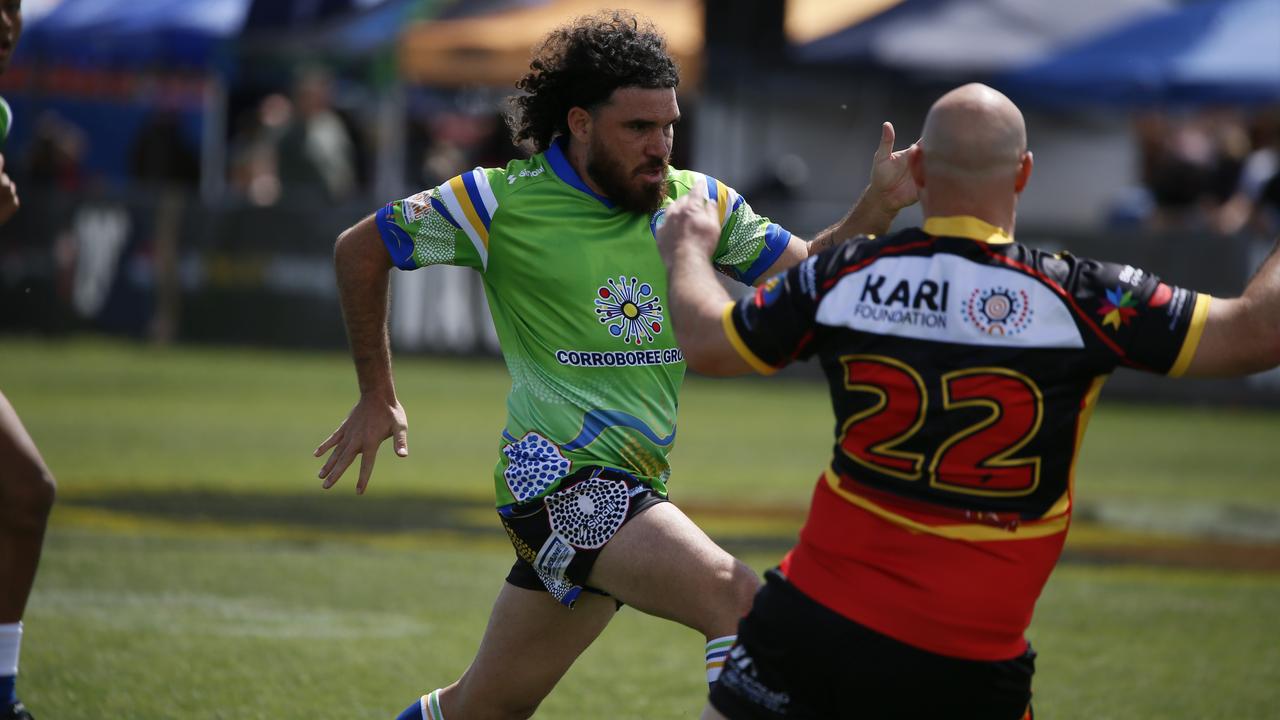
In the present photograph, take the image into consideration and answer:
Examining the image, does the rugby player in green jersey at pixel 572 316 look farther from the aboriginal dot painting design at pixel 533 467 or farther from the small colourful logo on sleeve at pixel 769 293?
the small colourful logo on sleeve at pixel 769 293

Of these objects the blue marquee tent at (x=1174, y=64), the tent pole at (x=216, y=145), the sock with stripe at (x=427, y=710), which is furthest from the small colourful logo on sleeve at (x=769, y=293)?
the tent pole at (x=216, y=145)

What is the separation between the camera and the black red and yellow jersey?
3.74 meters

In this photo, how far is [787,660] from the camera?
3811 millimetres

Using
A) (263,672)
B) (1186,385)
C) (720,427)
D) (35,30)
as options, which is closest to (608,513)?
(263,672)

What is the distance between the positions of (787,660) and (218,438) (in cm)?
1174

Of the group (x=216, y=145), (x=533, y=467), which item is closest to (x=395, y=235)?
(x=533, y=467)

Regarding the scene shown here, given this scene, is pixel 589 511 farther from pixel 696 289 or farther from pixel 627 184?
pixel 696 289

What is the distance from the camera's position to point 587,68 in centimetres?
535

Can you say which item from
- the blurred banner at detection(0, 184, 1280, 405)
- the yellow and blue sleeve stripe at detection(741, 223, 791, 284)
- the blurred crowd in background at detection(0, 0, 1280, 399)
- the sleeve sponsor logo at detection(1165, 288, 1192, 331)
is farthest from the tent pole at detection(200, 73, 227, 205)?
the sleeve sponsor logo at detection(1165, 288, 1192, 331)

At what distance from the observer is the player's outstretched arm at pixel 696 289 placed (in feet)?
12.8

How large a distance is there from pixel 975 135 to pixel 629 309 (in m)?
1.65

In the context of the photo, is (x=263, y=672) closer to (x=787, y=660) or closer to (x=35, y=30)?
(x=787, y=660)

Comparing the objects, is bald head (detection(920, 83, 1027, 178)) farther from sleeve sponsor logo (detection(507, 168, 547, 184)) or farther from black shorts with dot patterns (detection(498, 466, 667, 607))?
sleeve sponsor logo (detection(507, 168, 547, 184))

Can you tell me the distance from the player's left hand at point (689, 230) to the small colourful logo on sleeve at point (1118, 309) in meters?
0.87
